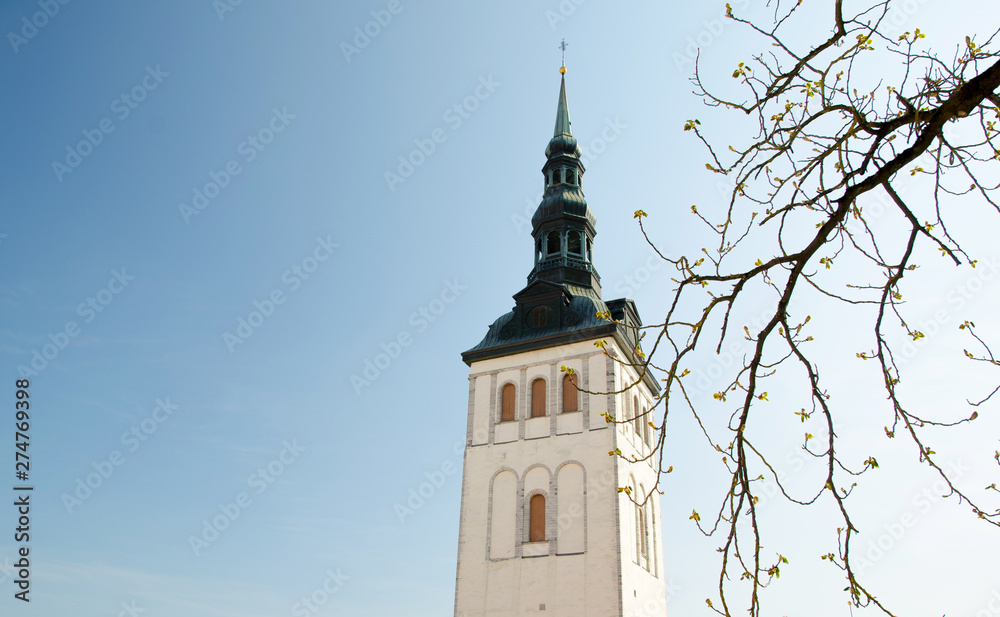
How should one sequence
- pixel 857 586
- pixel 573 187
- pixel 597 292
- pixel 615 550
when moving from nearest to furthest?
pixel 857 586 < pixel 615 550 < pixel 597 292 < pixel 573 187

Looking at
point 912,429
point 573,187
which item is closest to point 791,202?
→ point 912,429

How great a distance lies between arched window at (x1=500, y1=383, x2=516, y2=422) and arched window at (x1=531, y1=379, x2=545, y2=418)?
2.03ft

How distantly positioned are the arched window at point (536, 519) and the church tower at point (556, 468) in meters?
0.03

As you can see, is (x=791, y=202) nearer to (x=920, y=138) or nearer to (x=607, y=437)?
(x=920, y=138)

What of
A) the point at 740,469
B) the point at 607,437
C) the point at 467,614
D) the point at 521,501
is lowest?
the point at 740,469

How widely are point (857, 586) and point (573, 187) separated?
2485cm

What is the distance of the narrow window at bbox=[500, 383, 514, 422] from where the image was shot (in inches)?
882

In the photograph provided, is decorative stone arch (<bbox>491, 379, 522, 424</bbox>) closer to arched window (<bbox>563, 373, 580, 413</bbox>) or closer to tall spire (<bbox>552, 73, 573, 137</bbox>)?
arched window (<bbox>563, 373, 580, 413</bbox>)

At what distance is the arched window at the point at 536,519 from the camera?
20078 mm

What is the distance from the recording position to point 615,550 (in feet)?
61.9

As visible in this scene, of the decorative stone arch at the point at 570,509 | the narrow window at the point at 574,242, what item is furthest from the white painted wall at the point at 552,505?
the narrow window at the point at 574,242

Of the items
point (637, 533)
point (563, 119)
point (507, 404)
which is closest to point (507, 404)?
point (507, 404)

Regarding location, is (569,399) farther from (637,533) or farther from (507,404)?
(637,533)

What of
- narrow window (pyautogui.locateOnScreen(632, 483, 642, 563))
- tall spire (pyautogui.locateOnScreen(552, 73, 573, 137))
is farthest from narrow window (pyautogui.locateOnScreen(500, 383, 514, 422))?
tall spire (pyautogui.locateOnScreen(552, 73, 573, 137))
